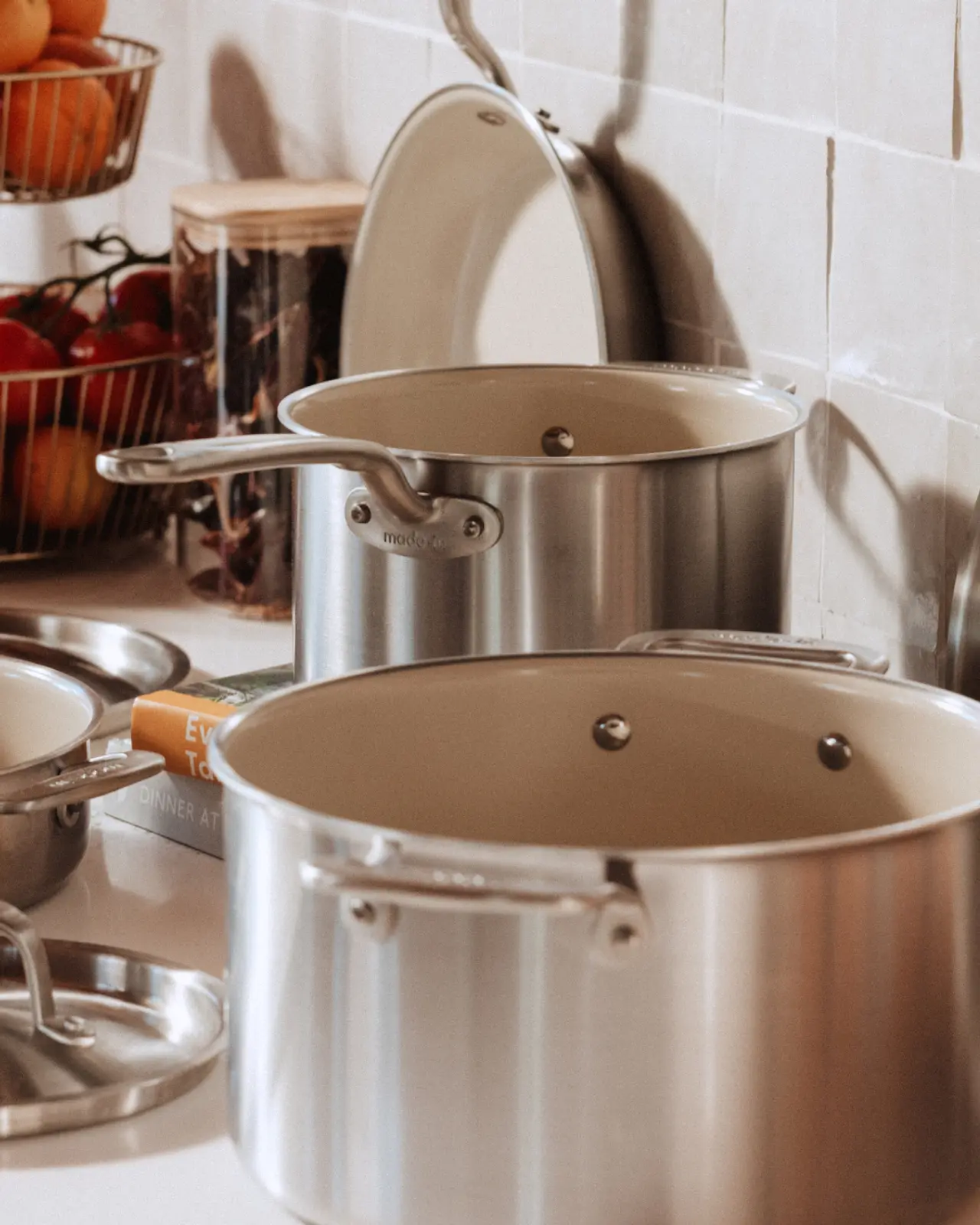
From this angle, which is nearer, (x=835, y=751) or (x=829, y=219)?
(x=835, y=751)

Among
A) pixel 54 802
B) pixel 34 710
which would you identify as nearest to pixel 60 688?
pixel 34 710

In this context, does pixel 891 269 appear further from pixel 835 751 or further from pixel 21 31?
pixel 21 31

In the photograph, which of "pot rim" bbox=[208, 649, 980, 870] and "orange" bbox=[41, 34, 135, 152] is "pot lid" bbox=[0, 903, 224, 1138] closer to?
"pot rim" bbox=[208, 649, 980, 870]

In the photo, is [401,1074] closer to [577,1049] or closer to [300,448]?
[577,1049]

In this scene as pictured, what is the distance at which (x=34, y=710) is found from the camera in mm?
919

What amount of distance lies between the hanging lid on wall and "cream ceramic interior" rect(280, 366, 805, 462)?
158 millimetres

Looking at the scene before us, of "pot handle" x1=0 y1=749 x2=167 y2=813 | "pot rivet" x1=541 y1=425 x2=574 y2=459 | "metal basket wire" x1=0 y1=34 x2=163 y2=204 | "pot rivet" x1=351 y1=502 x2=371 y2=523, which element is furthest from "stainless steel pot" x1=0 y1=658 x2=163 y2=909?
"metal basket wire" x1=0 y1=34 x2=163 y2=204

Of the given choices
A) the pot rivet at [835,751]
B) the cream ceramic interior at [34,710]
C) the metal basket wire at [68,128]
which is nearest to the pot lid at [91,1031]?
the cream ceramic interior at [34,710]

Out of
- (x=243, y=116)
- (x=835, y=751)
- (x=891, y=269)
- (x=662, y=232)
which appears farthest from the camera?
(x=243, y=116)

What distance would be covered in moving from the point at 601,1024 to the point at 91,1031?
0.32 meters

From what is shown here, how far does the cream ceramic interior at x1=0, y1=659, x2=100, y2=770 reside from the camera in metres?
0.90

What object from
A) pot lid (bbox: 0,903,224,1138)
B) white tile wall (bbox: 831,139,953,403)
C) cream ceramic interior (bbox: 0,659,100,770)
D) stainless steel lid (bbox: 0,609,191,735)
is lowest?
stainless steel lid (bbox: 0,609,191,735)

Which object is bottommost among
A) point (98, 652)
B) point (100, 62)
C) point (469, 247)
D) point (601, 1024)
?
point (98, 652)

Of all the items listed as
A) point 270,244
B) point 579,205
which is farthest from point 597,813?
point 270,244
